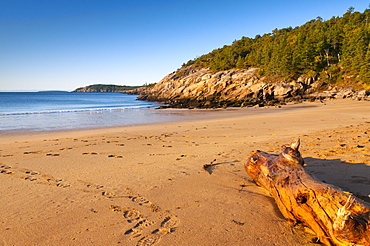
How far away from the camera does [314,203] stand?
9.11 feet

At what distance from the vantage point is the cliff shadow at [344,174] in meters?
3.97

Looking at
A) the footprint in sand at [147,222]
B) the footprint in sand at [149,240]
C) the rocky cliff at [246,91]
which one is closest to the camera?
the footprint in sand at [149,240]

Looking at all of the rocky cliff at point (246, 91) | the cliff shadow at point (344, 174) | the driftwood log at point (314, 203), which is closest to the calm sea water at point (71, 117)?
the rocky cliff at point (246, 91)

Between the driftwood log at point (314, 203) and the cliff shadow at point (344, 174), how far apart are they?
0.44m

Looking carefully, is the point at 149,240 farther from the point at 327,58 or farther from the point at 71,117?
the point at 327,58

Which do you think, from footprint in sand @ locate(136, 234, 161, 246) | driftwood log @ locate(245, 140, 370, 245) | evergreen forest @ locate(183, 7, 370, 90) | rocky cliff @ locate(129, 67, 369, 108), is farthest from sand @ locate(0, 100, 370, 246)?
evergreen forest @ locate(183, 7, 370, 90)

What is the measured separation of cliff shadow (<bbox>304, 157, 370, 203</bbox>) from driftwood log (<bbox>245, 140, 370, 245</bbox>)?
17.4 inches

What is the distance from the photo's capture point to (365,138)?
7664 millimetres

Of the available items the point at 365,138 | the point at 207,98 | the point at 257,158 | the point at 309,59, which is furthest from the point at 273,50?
the point at 257,158

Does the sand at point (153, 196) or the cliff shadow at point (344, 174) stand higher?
the cliff shadow at point (344, 174)

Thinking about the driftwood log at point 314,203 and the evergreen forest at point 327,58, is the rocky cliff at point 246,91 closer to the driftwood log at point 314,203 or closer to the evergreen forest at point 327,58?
the evergreen forest at point 327,58

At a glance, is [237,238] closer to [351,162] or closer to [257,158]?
[257,158]

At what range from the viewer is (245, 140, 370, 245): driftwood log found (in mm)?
2242

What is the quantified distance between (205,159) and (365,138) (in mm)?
5963
